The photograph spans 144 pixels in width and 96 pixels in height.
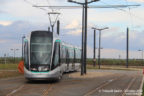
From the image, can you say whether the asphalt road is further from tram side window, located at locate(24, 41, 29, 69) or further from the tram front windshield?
the tram front windshield

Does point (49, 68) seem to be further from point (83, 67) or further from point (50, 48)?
point (83, 67)

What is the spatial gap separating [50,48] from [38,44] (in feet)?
2.84

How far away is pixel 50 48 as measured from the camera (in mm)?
23938

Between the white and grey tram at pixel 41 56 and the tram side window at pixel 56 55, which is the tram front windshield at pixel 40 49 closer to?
the white and grey tram at pixel 41 56

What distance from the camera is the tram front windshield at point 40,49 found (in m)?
23.5

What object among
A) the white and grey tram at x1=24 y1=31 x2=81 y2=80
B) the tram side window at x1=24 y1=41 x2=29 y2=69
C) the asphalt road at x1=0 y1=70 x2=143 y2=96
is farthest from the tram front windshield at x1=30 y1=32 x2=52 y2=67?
the asphalt road at x1=0 y1=70 x2=143 y2=96

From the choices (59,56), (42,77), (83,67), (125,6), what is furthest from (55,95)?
(83,67)

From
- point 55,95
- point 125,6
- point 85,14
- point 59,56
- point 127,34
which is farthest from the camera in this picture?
point 127,34

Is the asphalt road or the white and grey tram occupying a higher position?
the white and grey tram

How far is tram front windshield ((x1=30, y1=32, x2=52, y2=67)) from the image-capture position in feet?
77.2

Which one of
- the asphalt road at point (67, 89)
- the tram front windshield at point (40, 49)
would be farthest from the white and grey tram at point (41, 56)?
the asphalt road at point (67, 89)

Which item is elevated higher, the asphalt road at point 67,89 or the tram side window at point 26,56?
the tram side window at point 26,56

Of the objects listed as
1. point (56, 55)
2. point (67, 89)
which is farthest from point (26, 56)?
point (67, 89)

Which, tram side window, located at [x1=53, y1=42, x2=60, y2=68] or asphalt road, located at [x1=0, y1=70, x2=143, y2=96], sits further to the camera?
tram side window, located at [x1=53, y1=42, x2=60, y2=68]
